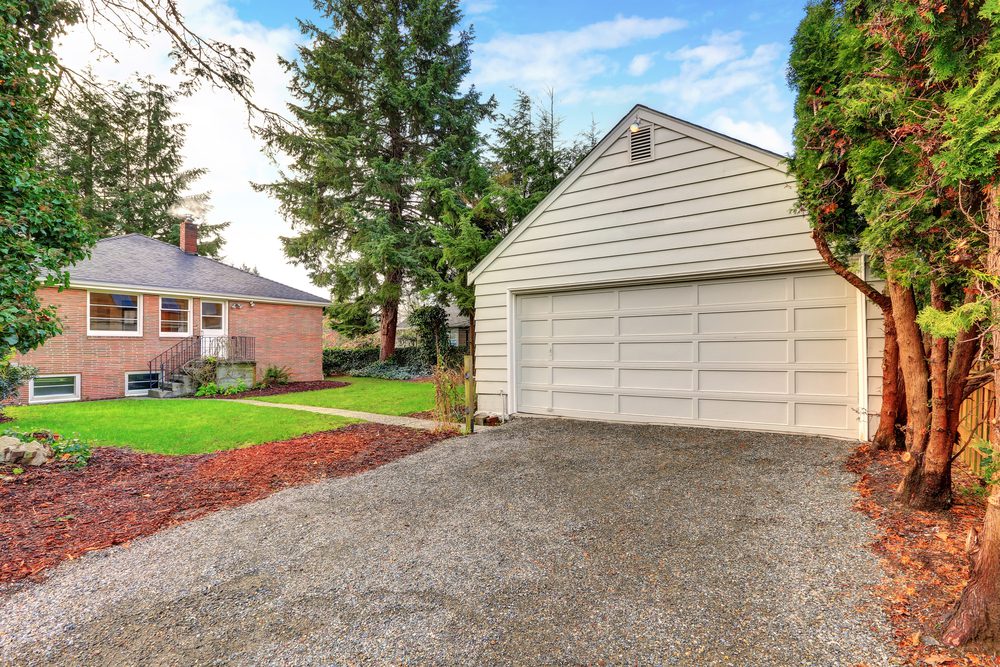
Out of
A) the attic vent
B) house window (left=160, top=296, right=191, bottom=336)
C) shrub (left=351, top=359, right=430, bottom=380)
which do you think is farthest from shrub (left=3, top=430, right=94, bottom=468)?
shrub (left=351, top=359, right=430, bottom=380)

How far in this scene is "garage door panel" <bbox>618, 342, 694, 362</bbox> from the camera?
6113 millimetres

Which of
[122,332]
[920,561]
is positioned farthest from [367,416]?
[122,332]

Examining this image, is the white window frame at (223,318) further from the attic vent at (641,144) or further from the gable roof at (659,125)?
the attic vent at (641,144)

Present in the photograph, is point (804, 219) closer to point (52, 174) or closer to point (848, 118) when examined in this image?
point (848, 118)

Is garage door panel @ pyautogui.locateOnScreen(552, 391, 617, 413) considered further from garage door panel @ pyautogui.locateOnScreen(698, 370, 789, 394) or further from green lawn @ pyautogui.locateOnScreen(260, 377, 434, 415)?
green lawn @ pyautogui.locateOnScreen(260, 377, 434, 415)

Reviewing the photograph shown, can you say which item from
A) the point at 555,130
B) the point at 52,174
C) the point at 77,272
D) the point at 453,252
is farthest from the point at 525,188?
the point at 77,272

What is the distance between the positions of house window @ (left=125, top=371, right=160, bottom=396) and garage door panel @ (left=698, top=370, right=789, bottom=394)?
47.3ft

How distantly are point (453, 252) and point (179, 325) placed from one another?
956 cm

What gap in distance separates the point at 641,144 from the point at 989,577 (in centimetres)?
561

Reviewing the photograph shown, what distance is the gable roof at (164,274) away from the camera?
12.5 m

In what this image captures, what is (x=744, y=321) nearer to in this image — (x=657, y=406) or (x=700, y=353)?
(x=700, y=353)

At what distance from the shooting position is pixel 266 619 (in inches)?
90.0

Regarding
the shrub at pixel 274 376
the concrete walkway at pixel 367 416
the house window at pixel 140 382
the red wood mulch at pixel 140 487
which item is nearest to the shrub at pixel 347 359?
the shrub at pixel 274 376

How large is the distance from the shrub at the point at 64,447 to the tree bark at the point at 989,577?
7400mm
